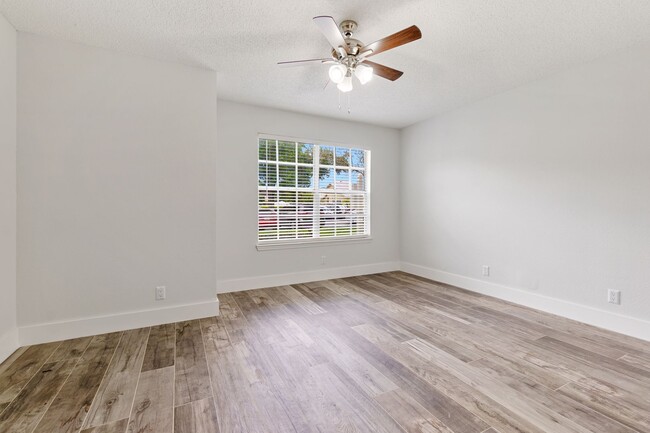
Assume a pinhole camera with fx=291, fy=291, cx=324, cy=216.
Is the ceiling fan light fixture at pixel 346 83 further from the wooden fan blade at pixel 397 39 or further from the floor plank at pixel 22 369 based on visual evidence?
the floor plank at pixel 22 369

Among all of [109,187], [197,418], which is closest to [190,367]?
[197,418]

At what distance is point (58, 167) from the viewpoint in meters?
2.57

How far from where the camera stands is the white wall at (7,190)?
2.22 metres

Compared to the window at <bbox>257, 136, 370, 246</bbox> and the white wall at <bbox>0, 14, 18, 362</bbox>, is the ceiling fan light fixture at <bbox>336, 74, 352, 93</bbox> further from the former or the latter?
the white wall at <bbox>0, 14, 18, 362</bbox>

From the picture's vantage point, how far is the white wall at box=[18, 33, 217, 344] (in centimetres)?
250

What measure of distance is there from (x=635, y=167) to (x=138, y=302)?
487 cm

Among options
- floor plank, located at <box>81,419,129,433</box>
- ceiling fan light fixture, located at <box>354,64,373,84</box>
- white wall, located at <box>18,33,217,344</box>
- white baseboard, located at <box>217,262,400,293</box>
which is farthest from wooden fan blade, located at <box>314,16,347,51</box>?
white baseboard, located at <box>217,262,400,293</box>

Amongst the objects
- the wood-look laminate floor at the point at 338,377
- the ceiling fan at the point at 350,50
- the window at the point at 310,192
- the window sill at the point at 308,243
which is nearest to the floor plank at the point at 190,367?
the wood-look laminate floor at the point at 338,377

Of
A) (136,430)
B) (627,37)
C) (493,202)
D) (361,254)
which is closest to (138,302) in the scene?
(136,430)

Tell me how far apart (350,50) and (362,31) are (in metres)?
0.28

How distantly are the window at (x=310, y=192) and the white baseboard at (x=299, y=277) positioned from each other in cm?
52

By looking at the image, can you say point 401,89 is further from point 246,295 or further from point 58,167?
point 58,167

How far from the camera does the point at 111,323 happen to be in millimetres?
2721

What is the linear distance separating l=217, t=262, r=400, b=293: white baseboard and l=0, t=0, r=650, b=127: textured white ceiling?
2.60 meters
